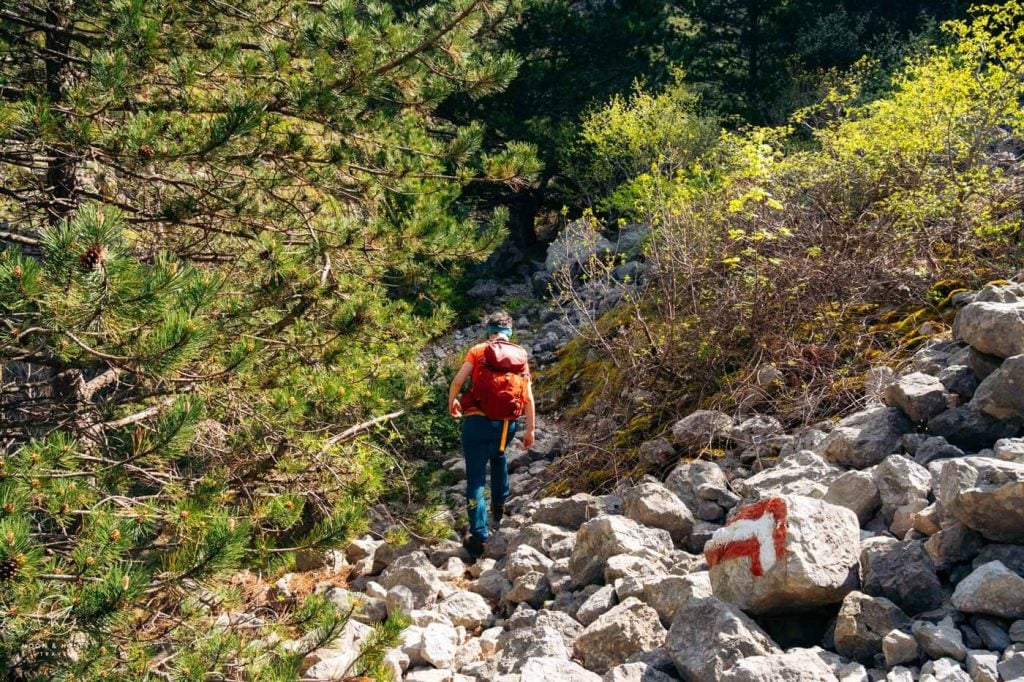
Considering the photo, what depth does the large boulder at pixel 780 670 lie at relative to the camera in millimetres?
3021

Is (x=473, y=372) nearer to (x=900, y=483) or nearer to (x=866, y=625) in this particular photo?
(x=900, y=483)

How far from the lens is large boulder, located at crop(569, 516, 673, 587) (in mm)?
4789

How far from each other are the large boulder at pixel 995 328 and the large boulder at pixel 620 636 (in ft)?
7.74

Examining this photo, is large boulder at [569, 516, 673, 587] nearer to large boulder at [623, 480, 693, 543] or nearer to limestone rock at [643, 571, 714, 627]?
large boulder at [623, 480, 693, 543]

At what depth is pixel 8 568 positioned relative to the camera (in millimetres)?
2617

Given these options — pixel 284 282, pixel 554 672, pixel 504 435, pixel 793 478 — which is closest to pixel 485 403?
pixel 504 435

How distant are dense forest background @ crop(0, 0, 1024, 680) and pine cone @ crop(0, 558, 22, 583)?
0.05 feet

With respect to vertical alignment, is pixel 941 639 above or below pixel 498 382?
below

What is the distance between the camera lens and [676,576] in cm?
417

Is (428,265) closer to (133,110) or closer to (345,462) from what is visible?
(345,462)

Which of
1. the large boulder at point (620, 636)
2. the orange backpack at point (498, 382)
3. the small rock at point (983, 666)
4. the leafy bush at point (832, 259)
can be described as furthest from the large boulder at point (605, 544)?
the small rock at point (983, 666)

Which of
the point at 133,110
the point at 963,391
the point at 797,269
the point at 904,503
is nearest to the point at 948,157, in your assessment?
the point at 797,269

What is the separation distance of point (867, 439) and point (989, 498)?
145 cm

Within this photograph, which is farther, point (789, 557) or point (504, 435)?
point (504, 435)
